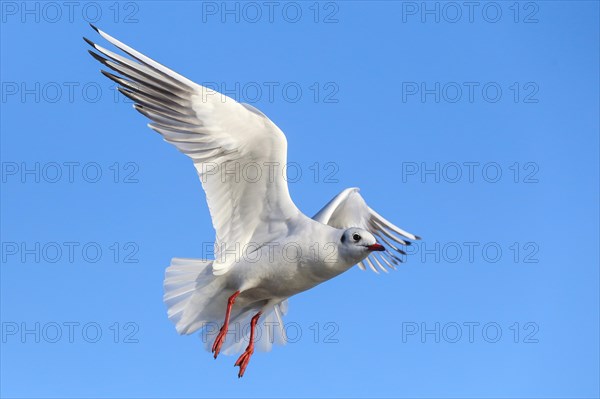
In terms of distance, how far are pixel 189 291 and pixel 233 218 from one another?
0.74m

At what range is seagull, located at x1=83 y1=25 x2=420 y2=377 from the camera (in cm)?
858

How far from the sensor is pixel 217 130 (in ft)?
28.3

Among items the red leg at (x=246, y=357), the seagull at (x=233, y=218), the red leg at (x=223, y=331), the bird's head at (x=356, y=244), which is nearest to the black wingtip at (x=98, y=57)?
the seagull at (x=233, y=218)

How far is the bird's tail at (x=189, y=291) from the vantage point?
917 centimetres

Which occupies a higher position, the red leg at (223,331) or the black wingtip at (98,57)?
the black wingtip at (98,57)

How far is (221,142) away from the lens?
28.4 ft

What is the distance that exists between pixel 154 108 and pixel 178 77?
1.00 feet

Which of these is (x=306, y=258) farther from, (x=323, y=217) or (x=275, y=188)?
(x=323, y=217)

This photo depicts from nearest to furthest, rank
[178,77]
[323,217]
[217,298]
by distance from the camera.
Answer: [178,77] < [217,298] < [323,217]

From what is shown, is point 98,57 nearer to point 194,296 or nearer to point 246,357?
point 194,296

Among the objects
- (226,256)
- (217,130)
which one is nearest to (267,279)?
(226,256)

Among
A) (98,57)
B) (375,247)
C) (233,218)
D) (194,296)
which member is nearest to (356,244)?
(375,247)

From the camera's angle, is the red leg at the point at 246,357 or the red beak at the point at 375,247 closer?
the red beak at the point at 375,247

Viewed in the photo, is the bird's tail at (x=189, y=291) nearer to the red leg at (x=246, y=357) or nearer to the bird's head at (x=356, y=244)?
the red leg at (x=246, y=357)
